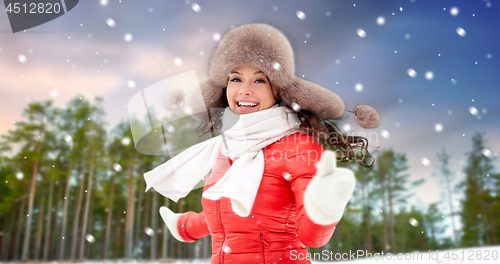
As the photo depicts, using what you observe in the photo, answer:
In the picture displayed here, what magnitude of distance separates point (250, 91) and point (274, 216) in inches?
23.7

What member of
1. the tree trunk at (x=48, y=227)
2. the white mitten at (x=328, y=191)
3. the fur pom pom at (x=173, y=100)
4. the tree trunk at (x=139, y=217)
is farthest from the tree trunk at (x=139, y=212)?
the white mitten at (x=328, y=191)

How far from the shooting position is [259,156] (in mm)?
1443

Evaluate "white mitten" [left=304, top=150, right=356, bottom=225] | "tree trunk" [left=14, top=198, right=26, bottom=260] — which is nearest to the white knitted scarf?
"white mitten" [left=304, top=150, right=356, bottom=225]

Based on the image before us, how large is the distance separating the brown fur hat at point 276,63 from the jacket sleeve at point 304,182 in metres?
0.23

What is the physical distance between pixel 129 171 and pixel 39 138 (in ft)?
13.0

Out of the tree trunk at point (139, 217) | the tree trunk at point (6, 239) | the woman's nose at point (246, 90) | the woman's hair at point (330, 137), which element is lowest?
the tree trunk at point (6, 239)

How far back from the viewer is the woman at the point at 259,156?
131 cm

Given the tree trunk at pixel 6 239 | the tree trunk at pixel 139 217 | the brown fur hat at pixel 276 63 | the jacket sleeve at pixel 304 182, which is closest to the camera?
the jacket sleeve at pixel 304 182

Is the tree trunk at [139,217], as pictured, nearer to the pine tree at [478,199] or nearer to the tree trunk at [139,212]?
the tree trunk at [139,212]

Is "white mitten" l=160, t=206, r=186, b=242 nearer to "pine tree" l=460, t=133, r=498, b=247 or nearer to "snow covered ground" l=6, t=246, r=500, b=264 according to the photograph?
"snow covered ground" l=6, t=246, r=500, b=264

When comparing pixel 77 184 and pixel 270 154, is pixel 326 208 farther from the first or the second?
pixel 77 184

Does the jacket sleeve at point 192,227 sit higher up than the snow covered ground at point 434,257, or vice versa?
the jacket sleeve at point 192,227

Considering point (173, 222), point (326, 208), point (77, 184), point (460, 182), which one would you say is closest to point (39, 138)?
point (77, 184)

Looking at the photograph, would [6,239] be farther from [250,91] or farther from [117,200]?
[250,91]
